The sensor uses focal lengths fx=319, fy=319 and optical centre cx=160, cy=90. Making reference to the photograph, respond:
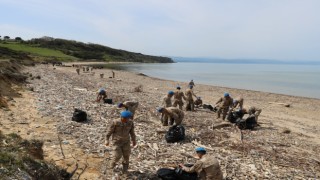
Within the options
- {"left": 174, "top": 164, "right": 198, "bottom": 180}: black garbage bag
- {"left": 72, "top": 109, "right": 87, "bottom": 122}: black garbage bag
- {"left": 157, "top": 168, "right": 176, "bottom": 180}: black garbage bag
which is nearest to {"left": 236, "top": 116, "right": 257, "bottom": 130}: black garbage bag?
{"left": 72, "top": 109, "right": 87, "bottom": 122}: black garbage bag

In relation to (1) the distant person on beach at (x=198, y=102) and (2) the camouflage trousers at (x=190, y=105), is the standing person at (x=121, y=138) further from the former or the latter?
(1) the distant person on beach at (x=198, y=102)

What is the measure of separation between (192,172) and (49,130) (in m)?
7.74

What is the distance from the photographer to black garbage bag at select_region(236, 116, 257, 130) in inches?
672

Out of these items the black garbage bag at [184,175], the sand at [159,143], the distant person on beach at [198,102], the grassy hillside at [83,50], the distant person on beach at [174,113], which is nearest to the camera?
the black garbage bag at [184,175]

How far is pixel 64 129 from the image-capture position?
46.5 ft

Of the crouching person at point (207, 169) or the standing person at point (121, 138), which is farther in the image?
the standing person at point (121, 138)

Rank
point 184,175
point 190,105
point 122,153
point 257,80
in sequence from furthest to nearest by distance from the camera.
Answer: point 257,80 → point 190,105 → point 122,153 → point 184,175

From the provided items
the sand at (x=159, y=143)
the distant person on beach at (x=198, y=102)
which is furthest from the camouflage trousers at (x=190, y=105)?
the sand at (x=159, y=143)

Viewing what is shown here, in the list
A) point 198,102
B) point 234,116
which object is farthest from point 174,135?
point 198,102

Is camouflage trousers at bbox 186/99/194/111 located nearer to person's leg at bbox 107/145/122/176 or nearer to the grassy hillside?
person's leg at bbox 107/145/122/176

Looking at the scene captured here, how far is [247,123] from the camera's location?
17.3m

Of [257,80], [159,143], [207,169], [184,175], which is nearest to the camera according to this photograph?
[207,169]

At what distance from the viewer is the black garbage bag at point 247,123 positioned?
1706 cm

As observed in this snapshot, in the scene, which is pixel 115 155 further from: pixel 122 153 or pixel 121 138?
pixel 121 138
